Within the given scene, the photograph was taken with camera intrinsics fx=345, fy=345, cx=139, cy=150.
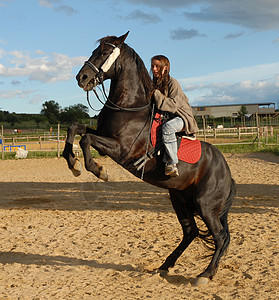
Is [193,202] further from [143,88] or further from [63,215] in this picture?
[63,215]

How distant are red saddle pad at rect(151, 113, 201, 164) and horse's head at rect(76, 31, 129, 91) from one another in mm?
767

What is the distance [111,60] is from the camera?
147 inches

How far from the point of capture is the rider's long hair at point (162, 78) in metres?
3.94

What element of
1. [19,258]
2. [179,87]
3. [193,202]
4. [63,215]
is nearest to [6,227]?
[63,215]

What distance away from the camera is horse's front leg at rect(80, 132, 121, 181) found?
3600 millimetres

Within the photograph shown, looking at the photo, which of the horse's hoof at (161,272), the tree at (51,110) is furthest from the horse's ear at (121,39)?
the tree at (51,110)

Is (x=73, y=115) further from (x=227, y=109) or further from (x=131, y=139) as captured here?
(x=131, y=139)

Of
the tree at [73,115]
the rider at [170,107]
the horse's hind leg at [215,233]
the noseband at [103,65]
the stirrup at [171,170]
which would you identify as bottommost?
the horse's hind leg at [215,233]

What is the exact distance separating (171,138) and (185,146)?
288 millimetres

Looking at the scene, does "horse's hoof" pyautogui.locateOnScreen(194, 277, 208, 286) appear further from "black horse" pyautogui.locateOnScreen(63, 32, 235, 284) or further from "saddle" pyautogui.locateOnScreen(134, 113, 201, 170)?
"saddle" pyautogui.locateOnScreen(134, 113, 201, 170)

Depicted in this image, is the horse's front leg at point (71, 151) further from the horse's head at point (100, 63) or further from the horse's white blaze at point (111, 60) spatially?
the horse's white blaze at point (111, 60)

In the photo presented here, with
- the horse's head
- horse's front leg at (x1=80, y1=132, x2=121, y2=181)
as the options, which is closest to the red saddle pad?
horse's front leg at (x1=80, y1=132, x2=121, y2=181)

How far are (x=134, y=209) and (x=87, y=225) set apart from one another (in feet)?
5.76

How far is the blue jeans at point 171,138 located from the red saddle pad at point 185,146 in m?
0.10
